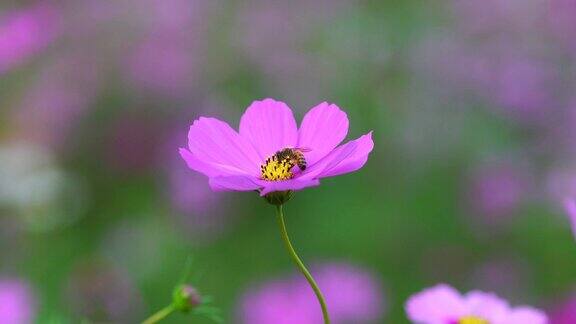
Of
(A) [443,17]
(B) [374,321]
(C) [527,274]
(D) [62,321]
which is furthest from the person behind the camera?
(A) [443,17]

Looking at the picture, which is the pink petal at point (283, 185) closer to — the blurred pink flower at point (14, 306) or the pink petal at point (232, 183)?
the pink petal at point (232, 183)

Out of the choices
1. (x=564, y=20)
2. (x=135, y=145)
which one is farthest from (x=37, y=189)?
(x=564, y=20)

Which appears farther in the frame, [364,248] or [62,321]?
[364,248]

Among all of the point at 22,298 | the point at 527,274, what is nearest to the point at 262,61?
the point at 527,274

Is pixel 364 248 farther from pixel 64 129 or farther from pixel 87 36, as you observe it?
pixel 87 36

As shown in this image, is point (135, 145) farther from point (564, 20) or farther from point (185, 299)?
point (185, 299)

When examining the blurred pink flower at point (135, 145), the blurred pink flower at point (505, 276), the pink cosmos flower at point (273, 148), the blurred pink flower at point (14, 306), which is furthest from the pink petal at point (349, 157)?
the blurred pink flower at point (135, 145)

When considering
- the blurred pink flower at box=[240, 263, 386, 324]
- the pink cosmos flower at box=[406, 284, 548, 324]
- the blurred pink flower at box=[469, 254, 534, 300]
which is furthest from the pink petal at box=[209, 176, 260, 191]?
the blurred pink flower at box=[469, 254, 534, 300]
